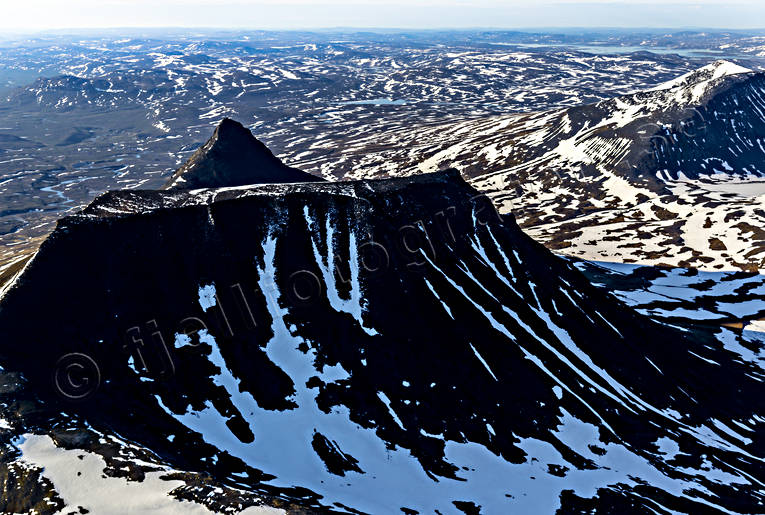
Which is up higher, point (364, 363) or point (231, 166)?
point (231, 166)

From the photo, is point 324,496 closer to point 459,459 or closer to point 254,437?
point 254,437

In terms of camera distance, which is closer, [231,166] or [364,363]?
[364,363]

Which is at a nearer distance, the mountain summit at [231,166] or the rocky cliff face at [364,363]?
the rocky cliff face at [364,363]

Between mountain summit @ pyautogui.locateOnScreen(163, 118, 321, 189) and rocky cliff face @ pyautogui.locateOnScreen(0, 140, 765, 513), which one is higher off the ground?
mountain summit @ pyautogui.locateOnScreen(163, 118, 321, 189)

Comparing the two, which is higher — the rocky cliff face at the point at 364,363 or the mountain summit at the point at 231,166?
the mountain summit at the point at 231,166

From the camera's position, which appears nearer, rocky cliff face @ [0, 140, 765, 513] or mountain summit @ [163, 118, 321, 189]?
rocky cliff face @ [0, 140, 765, 513]
